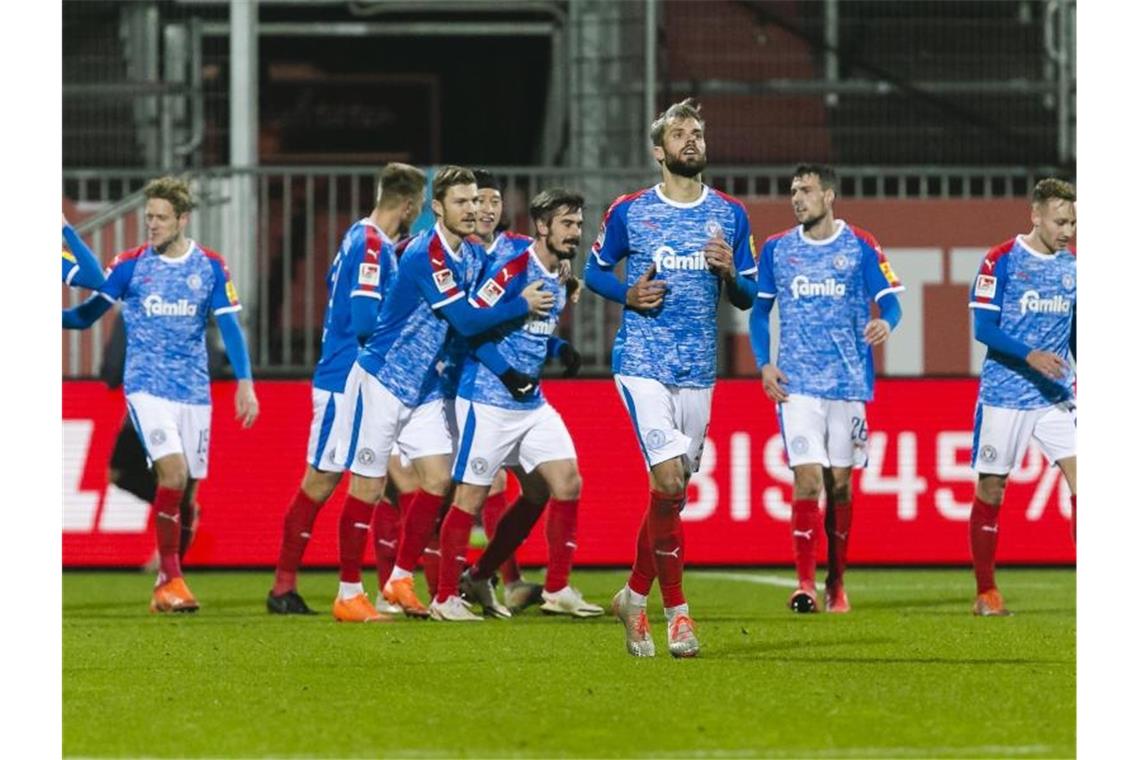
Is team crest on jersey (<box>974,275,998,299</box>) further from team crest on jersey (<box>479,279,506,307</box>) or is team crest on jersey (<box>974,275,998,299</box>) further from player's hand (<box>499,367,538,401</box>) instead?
team crest on jersey (<box>479,279,506,307</box>)

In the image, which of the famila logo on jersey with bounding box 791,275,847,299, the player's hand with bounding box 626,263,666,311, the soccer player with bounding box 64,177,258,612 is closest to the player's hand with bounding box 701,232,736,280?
the player's hand with bounding box 626,263,666,311

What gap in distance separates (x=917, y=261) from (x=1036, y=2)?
107 inches

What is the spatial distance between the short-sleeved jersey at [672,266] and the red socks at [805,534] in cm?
281

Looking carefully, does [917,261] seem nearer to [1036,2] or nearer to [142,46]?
[1036,2]

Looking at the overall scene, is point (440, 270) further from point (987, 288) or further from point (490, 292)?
point (987, 288)

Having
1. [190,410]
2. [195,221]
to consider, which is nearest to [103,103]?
[195,221]

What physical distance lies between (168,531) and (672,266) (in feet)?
12.6

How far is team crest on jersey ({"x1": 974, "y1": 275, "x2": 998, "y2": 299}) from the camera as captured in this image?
1052 cm

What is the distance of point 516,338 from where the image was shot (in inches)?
402

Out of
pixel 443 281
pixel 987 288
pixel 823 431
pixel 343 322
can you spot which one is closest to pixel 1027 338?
pixel 987 288

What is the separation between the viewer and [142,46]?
17.9 metres

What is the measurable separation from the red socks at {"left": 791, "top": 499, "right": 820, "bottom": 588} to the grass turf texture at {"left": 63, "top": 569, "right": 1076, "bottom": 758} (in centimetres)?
23

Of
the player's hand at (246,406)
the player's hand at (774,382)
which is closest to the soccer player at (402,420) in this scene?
the player's hand at (246,406)

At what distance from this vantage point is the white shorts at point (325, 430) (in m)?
10.5
